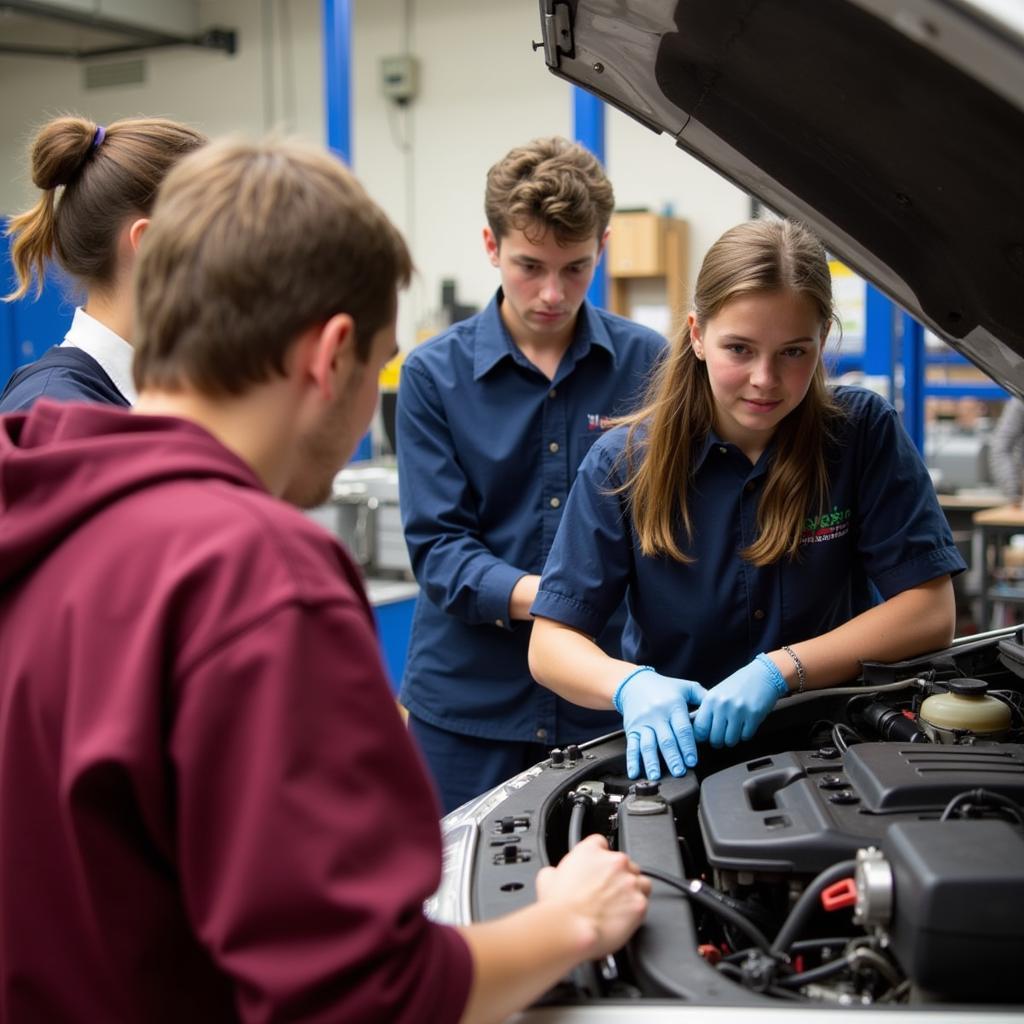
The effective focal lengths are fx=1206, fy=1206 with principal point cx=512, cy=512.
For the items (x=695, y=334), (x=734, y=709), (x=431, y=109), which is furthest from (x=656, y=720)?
(x=431, y=109)

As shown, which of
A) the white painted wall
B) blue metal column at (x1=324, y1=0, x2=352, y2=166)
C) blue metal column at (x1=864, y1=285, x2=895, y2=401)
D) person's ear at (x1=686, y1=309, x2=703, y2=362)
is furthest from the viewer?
the white painted wall

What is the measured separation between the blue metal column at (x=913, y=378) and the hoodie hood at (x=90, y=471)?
14.8 feet

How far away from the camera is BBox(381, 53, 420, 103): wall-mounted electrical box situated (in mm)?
8297

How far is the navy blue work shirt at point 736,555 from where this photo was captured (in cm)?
171

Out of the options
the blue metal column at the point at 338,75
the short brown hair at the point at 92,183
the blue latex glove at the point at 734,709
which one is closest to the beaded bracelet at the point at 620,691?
the blue latex glove at the point at 734,709

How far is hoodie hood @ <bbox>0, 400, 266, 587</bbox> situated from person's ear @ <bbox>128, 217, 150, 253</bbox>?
69cm

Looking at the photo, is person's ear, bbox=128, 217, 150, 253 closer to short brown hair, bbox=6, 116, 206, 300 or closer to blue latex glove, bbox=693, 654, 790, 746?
short brown hair, bbox=6, 116, 206, 300

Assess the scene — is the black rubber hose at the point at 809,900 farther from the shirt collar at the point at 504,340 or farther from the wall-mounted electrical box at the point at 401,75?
the wall-mounted electrical box at the point at 401,75

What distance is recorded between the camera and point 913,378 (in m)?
4.95

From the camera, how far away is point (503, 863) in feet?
3.73

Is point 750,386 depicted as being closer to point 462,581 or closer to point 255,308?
point 462,581

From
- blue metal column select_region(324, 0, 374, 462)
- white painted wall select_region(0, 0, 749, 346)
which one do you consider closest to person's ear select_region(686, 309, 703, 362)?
blue metal column select_region(324, 0, 374, 462)

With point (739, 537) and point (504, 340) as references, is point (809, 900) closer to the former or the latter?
point (739, 537)

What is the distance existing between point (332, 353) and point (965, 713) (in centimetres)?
96
